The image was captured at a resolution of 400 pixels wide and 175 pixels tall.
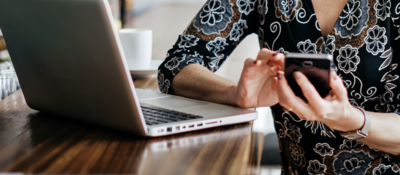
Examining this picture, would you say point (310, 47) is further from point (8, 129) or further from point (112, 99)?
point (8, 129)

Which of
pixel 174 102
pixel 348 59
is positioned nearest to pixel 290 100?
pixel 174 102

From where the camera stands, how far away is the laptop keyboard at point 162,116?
590mm

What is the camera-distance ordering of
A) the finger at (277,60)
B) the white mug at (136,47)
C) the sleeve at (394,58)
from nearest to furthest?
the finger at (277,60) → the sleeve at (394,58) → the white mug at (136,47)

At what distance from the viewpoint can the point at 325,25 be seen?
0.89m

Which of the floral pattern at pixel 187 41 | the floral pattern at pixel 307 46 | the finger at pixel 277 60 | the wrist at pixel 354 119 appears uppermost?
the finger at pixel 277 60

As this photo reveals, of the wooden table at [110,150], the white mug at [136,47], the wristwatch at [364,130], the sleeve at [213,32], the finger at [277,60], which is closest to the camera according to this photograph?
the wooden table at [110,150]

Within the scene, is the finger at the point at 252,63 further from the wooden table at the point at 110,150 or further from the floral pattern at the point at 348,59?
the floral pattern at the point at 348,59

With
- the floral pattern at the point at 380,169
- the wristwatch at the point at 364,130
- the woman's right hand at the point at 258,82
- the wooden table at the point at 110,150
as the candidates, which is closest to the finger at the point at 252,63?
the woman's right hand at the point at 258,82

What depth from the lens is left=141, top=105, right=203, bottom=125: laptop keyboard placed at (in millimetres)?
590

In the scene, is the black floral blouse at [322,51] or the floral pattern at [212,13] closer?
the black floral blouse at [322,51]

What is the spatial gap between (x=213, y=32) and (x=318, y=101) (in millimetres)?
484

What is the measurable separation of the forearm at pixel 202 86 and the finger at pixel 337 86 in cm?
22

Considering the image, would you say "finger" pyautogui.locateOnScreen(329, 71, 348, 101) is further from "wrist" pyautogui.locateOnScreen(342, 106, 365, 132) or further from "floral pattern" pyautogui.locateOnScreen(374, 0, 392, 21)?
"floral pattern" pyautogui.locateOnScreen(374, 0, 392, 21)

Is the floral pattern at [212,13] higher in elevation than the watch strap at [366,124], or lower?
higher
